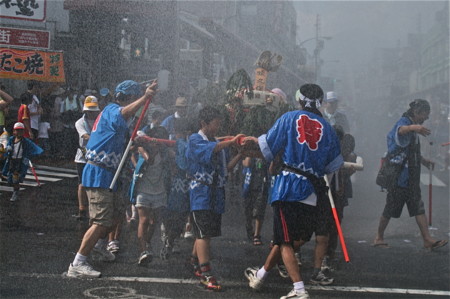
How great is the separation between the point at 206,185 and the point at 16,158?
492 cm

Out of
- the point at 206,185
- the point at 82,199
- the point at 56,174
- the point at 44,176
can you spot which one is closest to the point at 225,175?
the point at 206,185

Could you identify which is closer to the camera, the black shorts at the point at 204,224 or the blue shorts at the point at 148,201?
the black shorts at the point at 204,224

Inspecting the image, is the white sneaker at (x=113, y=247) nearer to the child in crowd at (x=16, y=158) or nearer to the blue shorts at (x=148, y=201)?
the blue shorts at (x=148, y=201)

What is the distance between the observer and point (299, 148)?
4.16 metres

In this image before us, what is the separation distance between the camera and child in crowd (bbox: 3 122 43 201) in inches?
339

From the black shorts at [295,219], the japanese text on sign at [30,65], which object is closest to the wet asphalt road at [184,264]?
the black shorts at [295,219]

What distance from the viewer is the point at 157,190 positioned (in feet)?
18.7

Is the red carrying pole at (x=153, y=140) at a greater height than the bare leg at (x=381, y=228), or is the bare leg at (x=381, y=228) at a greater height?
the red carrying pole at (x=153, y=140)

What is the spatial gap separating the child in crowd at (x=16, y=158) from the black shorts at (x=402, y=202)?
17.5 feet

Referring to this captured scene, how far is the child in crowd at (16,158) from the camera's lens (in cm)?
861

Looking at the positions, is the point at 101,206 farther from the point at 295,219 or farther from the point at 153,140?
the point at 295,219

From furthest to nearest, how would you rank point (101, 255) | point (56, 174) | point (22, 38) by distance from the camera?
point (56, 174)
point (22, 38)
point (101, 255)

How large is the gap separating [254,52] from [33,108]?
5.81 m

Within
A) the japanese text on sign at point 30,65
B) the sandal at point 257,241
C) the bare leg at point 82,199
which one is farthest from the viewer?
the japanese text on sign at point 30,65
